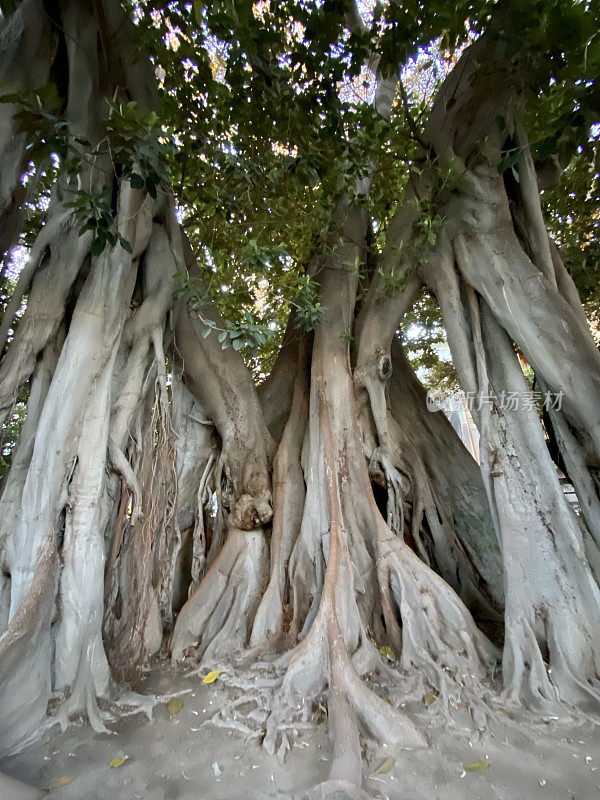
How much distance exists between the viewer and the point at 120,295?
2.79m

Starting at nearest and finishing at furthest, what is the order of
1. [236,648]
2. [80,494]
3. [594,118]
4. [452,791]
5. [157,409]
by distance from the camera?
1. [452,791]
2. [594,118]
3. [80,494]
4. [236,648]
5. [157,409]

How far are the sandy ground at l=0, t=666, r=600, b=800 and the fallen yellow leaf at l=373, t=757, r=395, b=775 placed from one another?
0.04 feet

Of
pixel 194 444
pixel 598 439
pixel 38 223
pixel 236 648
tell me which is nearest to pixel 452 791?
pixel 236 648

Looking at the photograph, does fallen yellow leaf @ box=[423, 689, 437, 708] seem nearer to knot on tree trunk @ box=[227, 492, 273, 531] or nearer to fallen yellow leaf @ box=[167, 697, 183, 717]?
fallen yellow leaf @ box=[167, 697, 183, 717]

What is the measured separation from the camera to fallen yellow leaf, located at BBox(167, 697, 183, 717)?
2168 millimetres

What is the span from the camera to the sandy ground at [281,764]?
1607mm

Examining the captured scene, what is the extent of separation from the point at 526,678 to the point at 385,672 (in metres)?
0.72

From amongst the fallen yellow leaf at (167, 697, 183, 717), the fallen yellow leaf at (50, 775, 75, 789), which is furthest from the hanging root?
the fallen yellow leaf at (50, 775, 75, 789)

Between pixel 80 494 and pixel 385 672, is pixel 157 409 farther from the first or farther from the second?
pixel 385 672

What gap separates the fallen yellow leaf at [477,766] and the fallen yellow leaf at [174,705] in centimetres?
136

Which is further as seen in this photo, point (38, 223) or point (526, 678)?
point (38, 223)

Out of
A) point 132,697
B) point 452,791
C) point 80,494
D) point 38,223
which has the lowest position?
point 452,791

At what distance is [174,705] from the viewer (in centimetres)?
221

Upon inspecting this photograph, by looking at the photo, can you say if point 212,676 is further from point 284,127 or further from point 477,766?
point 284,127
